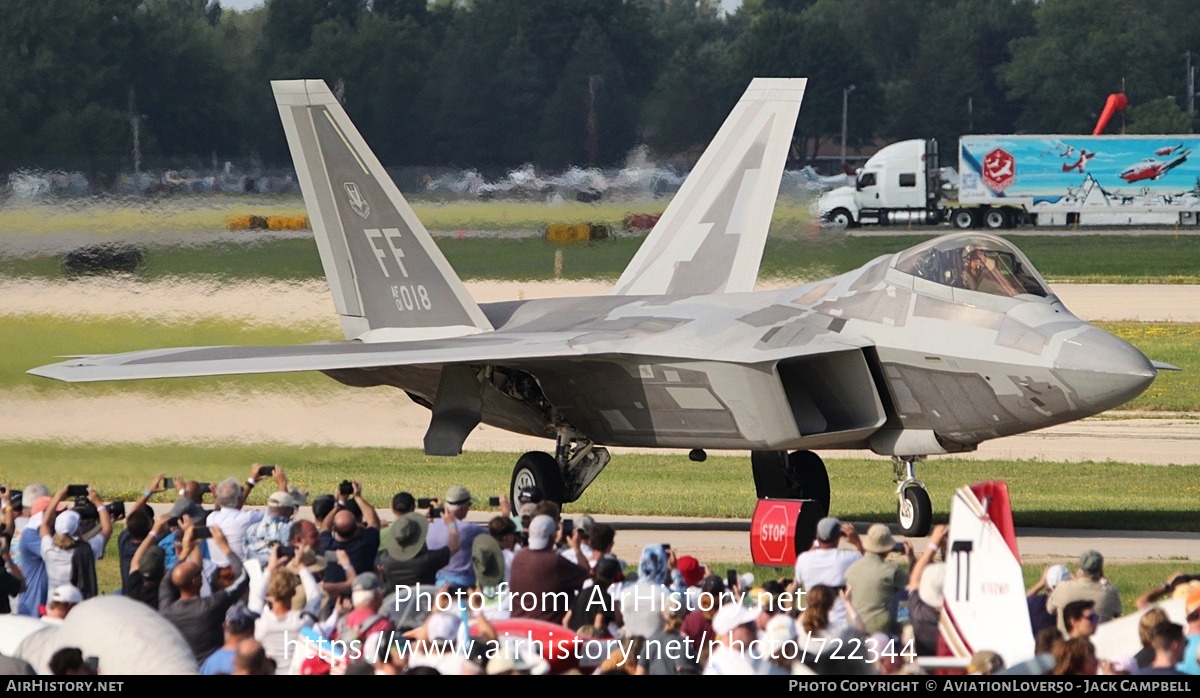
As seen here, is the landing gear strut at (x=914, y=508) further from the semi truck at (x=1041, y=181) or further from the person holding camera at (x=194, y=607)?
the semi truck at (x=1041, y=181)

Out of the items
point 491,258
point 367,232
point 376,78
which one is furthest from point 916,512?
point 376,78

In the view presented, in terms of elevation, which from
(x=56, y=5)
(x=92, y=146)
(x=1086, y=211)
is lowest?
(x=1086, y=211)

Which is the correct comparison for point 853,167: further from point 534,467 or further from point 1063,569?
point 1063,569

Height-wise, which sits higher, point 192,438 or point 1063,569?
point 1063,569

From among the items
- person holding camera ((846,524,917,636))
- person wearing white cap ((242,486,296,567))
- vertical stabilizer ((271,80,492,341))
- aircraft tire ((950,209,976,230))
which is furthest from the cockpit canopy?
aircraft tire ((950,209,976,230))

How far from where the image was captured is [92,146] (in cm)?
2708

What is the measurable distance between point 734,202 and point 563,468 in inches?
157

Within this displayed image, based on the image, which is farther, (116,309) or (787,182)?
(787,182)

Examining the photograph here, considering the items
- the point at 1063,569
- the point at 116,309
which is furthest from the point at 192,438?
the point at 1063,569

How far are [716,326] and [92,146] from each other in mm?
13985

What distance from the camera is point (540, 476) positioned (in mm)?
17906

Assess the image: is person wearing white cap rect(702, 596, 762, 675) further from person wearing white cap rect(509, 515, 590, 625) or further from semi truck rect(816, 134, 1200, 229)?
semi truck rect(816, 134, 1200, 229)

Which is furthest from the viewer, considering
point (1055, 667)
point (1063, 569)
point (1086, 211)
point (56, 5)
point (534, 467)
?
point (1086, 211)

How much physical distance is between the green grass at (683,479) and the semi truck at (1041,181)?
4166 centimetres
